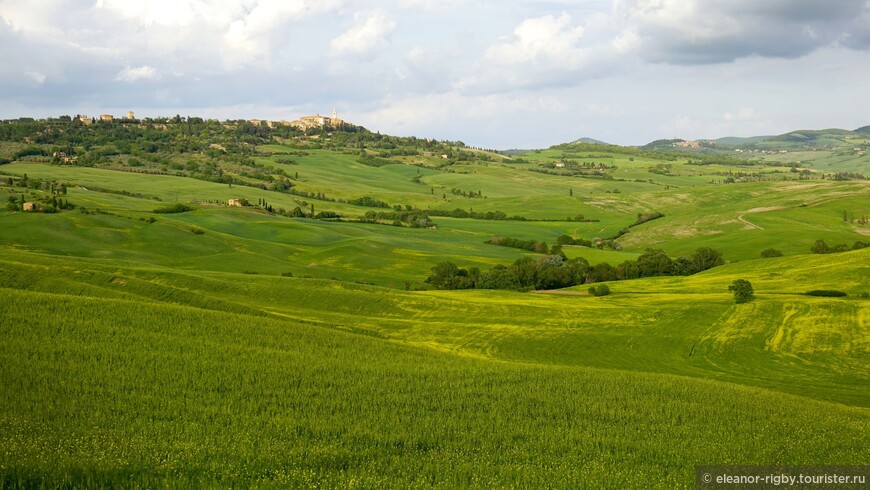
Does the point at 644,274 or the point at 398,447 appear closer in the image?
the point at 398,447

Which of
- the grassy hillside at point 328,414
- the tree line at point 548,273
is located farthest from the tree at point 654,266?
the grassy hillside at point 328,414

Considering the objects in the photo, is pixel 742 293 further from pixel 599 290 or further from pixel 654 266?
pixel 654 266

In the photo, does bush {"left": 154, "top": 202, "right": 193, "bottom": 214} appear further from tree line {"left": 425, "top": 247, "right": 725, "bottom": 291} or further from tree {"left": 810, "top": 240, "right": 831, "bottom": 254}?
tree {"left": 810, "top": 240, "right": 831, "bottom": 254}

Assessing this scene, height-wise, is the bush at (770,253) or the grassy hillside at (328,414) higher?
the grassy hillside at (328,414)

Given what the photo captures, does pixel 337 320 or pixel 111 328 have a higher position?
pixel 111 328

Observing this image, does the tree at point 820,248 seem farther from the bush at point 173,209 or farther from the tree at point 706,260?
the bush at point 173,209

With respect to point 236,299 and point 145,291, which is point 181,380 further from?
point 236,299

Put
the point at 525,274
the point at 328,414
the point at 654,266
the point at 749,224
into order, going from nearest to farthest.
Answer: the point at 328,414, the point at 525,274, the point at 654,266, the point at 749,224

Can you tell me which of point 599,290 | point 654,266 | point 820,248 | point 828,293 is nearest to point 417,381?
point 599,290

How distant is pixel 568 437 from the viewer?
93.1 ft

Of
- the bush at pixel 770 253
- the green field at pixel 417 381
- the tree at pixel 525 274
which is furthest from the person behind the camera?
the bush at pixel 770 253

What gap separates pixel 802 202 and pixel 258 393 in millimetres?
201913

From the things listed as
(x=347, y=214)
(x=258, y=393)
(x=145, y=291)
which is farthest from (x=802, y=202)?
(x=258, y=393)

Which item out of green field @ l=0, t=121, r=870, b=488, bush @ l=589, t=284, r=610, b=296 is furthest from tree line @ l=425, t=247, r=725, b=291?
bush @ l=589, t=284, r=610, b=296
